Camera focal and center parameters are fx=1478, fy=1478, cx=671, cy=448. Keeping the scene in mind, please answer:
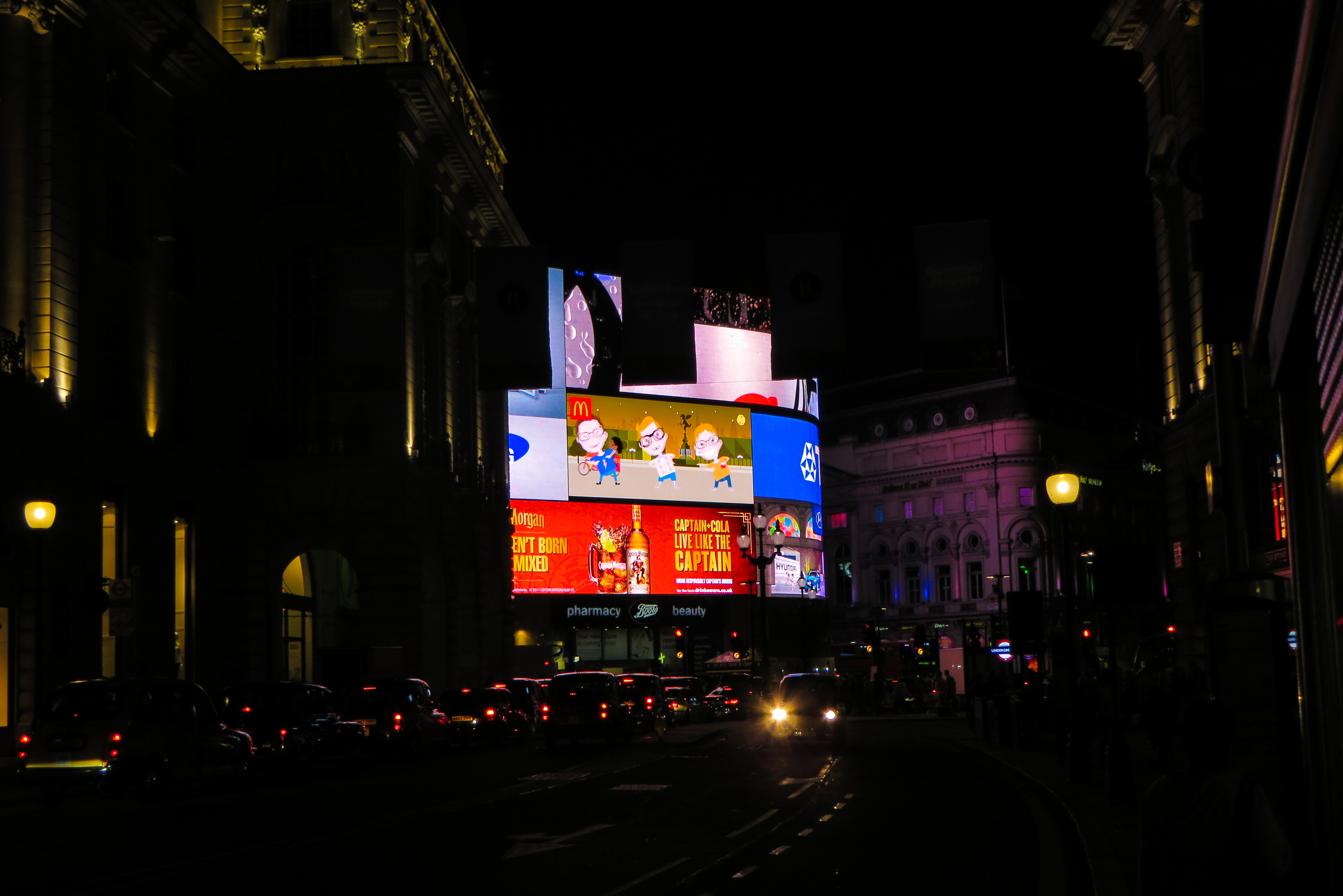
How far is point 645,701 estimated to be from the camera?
38.8 m

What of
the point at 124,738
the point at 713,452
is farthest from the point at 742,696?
the point at 124,738

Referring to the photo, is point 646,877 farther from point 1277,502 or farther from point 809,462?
point 809,462

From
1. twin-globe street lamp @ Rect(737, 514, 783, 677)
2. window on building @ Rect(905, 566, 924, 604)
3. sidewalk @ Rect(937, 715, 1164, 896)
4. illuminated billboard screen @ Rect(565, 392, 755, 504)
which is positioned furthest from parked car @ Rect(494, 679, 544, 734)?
window on building @ Rect(905, 566, 924, 604)

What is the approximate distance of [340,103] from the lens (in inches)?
1699

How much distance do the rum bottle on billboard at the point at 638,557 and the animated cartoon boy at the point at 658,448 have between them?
2400 millimetres

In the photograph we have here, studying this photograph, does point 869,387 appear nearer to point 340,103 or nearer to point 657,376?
point 340,103

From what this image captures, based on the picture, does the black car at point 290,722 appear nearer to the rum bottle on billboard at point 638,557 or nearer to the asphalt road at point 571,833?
the asphalt road at point 571,833

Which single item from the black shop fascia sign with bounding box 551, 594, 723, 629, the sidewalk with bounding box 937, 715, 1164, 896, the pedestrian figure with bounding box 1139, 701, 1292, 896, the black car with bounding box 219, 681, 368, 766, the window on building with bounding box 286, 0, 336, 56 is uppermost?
the window on building with bounding box 286, 0, 336, 56

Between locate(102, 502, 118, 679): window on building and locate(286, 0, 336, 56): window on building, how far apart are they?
1579cm

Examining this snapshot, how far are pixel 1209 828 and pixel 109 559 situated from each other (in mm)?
34170

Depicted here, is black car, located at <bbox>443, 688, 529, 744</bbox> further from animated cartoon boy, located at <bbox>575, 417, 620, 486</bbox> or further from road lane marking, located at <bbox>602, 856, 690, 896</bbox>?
animated cartoon boy, located at <bbox>575, 417, 620, 486</bbox>

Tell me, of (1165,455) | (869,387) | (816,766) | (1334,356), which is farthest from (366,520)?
(869,387)

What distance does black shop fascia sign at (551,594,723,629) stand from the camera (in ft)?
278

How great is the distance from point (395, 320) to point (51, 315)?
1032 cm
